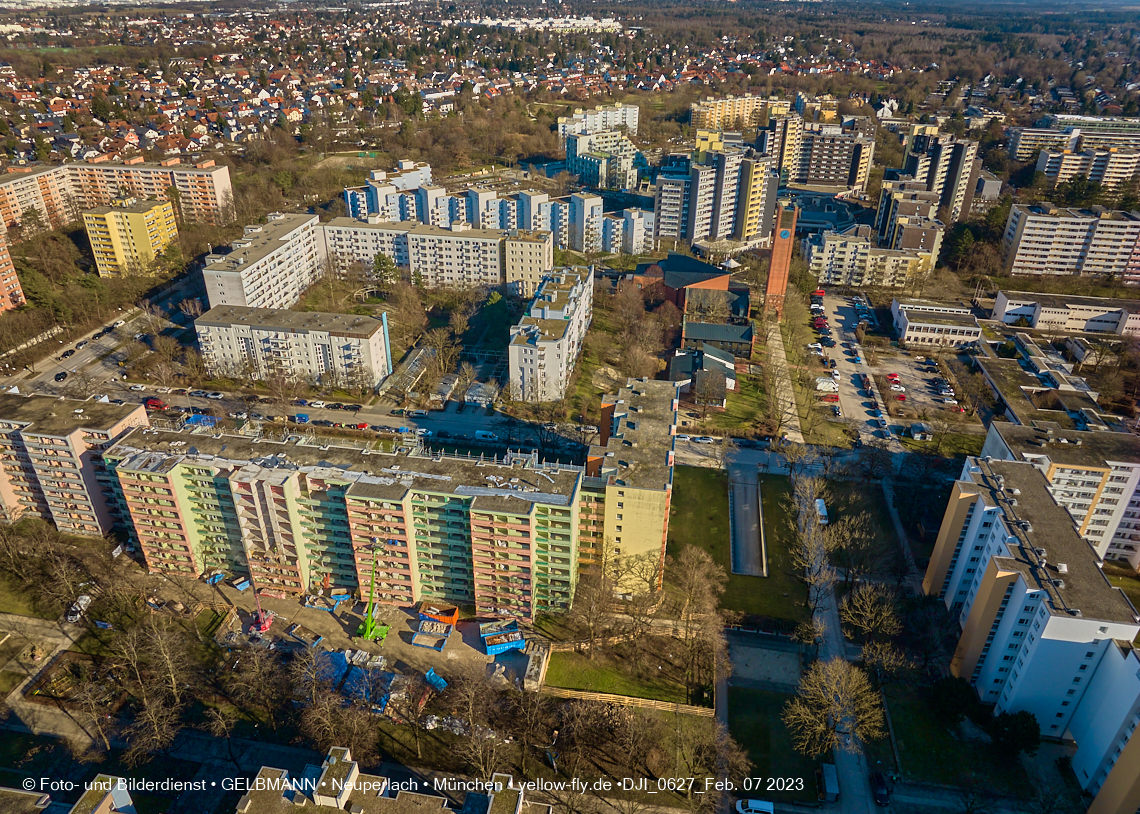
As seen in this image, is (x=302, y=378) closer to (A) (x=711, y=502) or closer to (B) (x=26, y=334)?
(B) (x=26, y=334)

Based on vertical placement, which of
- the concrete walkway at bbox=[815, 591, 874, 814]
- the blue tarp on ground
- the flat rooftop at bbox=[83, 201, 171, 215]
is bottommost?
the concrete walkway at bbox=[815, 591, 874, 814]

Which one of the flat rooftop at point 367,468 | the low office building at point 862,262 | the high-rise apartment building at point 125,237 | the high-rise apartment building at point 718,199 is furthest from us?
the high-rise apartment building at point 718,199

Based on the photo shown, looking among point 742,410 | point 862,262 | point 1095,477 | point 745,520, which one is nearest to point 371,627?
point 745,520

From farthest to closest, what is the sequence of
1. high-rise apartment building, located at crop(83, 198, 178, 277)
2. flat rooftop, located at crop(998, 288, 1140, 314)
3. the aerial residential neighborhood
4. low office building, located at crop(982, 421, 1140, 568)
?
1. high-rise apartment building, located at crop(83, 198, 178, 277)
2. flat rooftop, located at crop(998, 288, 1140, 314)
3. low office building, located at crop(982, 421, 1140, 568)
4. the aerial residential neighborhood

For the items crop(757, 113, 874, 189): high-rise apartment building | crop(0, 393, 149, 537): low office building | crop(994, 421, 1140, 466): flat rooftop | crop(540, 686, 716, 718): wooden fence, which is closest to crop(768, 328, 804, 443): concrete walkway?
crop(994, 421, 1140, 466): flat rooftop

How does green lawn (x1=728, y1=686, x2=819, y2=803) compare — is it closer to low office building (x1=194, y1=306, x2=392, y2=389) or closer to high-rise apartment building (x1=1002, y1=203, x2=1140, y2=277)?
low office building (x1=194, y1=306, x2=392, y2=389)

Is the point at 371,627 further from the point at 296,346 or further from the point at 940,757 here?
the point at 296,346

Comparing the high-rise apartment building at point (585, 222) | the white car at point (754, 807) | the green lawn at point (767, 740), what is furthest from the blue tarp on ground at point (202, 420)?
the high-rise apartment building at point (585, 222)

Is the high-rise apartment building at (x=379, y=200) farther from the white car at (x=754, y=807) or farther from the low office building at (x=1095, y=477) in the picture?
the white car at (x=754, y=807)
